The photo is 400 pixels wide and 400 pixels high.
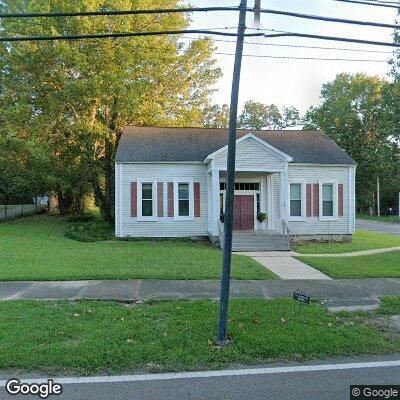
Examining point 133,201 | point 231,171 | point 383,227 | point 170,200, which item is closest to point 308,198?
point 170,200

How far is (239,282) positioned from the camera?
909 cm

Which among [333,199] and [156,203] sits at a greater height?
[333,199]

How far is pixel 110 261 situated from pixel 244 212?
355 inches

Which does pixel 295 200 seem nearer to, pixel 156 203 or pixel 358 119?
pixel 156 203

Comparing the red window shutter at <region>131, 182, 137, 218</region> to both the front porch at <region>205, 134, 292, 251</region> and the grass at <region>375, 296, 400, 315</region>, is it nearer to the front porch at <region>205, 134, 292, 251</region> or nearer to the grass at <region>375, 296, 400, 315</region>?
the front porch at <region>205, 134, 292, 251</region>

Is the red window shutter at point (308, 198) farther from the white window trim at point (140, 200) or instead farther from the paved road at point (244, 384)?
the paved road at point (244, 384)

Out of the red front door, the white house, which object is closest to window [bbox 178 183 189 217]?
the white house

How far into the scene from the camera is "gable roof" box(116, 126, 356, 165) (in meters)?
18.9

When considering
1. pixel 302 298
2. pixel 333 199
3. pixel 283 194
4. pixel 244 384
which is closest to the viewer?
pixel 244 384

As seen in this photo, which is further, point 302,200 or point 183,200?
point 302,200

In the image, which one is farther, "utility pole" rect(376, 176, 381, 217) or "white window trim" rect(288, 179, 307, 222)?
"utility pole" rect(376, 176, 381, 217)

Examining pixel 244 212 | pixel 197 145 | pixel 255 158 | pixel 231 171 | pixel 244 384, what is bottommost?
pixel 244 384

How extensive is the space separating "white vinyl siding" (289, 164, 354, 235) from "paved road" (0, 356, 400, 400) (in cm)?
1494

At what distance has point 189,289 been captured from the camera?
832cm
